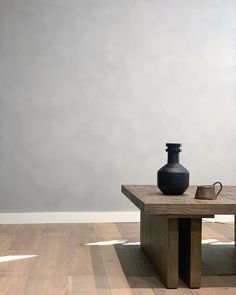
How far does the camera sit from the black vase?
2305 mm

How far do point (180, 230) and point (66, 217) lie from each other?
1972mm

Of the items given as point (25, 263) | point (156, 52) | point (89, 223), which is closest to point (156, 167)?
point (89, 223)

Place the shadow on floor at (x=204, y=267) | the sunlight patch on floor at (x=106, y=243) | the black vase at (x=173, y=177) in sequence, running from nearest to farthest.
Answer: the shadow on floor at (x=204, y=267) → the black vase at (x=173, y=177) → the sunlight patch on floor at (x=106, y=243)

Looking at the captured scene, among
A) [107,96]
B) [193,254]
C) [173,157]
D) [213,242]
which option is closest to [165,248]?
[193,254]

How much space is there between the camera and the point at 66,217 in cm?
413

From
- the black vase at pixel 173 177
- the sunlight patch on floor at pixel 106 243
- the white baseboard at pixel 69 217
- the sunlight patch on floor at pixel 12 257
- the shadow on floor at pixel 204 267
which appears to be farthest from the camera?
the white baseboard at pixel 69 217

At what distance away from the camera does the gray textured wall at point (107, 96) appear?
4133 mm

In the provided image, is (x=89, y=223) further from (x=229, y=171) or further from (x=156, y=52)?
(x=156, y=52)

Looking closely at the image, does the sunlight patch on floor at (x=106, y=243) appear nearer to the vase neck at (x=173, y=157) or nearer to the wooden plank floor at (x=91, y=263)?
the wooden plank floor at (x=91, y=263)

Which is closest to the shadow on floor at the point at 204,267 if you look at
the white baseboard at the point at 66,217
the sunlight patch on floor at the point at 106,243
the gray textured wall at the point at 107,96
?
the sunlight patch on floor at the point at 106,243

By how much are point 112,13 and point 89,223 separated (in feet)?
6.21

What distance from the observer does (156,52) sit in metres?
4.32

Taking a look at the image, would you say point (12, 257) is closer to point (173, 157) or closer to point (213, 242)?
point (173, 157)

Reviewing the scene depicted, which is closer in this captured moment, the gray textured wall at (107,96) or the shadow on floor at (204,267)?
the shadow on floor at (204,267)
